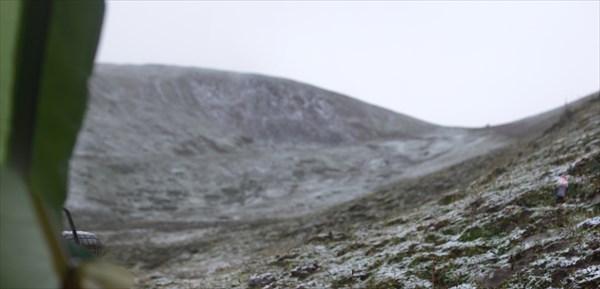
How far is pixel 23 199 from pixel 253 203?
26.8 meters

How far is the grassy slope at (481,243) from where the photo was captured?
610 cm

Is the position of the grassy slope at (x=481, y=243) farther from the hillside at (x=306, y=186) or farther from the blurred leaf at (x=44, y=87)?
the blurred leaf at (x=44, y=87)

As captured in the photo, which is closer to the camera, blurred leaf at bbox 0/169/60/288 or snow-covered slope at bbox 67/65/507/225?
blurred leaf at bbox 0/169/60/288

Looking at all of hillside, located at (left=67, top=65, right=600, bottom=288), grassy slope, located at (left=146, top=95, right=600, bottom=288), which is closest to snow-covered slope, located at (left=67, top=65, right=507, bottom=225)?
hillside, located at (left=67, top=65, right=600, bottom=288)

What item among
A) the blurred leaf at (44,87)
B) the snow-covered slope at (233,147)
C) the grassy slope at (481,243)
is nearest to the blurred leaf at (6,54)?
the blurred leaf at (44,87)

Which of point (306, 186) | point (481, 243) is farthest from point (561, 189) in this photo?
point (306, 186)

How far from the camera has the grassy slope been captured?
610 cm

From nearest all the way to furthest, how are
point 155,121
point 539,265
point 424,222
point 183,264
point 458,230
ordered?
point 539,265, point 458,230, point 424,222, point 183,264, point 155,121

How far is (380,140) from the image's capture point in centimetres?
4200

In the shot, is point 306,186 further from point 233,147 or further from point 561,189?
point 561,189

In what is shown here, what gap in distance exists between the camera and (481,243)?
7.52m

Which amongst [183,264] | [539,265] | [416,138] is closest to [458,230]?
[539,265]

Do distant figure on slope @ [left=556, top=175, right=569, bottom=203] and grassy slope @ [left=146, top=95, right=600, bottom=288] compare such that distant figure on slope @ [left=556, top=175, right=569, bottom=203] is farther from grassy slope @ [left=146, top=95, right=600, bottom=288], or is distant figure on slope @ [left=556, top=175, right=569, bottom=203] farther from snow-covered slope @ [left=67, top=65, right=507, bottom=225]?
snow-covered slope @ [left=67, top=65, right=507, bottom=225]

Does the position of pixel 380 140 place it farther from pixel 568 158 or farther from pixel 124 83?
pixel 568 158
